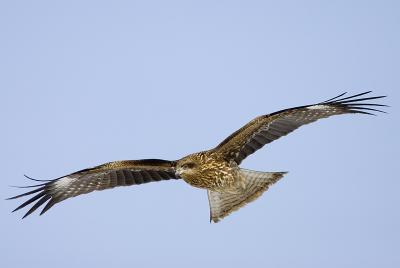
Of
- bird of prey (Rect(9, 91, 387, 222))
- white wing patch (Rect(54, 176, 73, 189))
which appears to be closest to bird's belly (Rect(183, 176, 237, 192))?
bird of prey (Rect(9, 91, 387, 222))

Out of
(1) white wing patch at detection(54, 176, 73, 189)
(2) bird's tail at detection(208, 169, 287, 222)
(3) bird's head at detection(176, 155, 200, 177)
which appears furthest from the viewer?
(1) white wing patch at detection(54, 176, 73, 189)

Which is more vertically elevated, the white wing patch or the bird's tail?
the white wing patch

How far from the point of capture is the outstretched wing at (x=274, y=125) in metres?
12.5

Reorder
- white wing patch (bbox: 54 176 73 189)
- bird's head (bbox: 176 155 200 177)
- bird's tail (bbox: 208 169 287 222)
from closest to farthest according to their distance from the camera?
bird's head (bbox: 176 155 200 177) → bird's tail (bbox: 208 169 287 222) → white wing patch (bbox: 54 176 73 189)

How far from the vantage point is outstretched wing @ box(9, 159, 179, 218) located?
12.9 metres

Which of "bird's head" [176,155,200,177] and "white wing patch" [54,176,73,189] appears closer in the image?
"bird's head" [176,155,200,177]

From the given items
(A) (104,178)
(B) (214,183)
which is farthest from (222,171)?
(A) (104,178)

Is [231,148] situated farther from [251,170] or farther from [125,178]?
[125,178]

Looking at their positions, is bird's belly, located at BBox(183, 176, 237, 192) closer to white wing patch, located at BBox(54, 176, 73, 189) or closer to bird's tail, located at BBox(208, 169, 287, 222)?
bird's tail, located at BBox(208, 169, 287, 222)

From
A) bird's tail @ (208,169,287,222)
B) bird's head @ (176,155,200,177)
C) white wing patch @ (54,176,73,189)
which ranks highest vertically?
white wing patch @ (54,176,73,189)

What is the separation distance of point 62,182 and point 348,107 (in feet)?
16.4

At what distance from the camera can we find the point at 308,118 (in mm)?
12625

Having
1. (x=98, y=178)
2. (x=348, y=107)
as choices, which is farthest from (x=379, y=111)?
(x=98, y=178)

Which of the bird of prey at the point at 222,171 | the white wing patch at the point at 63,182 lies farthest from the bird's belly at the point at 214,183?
the white wing patch at the point at 63,182
